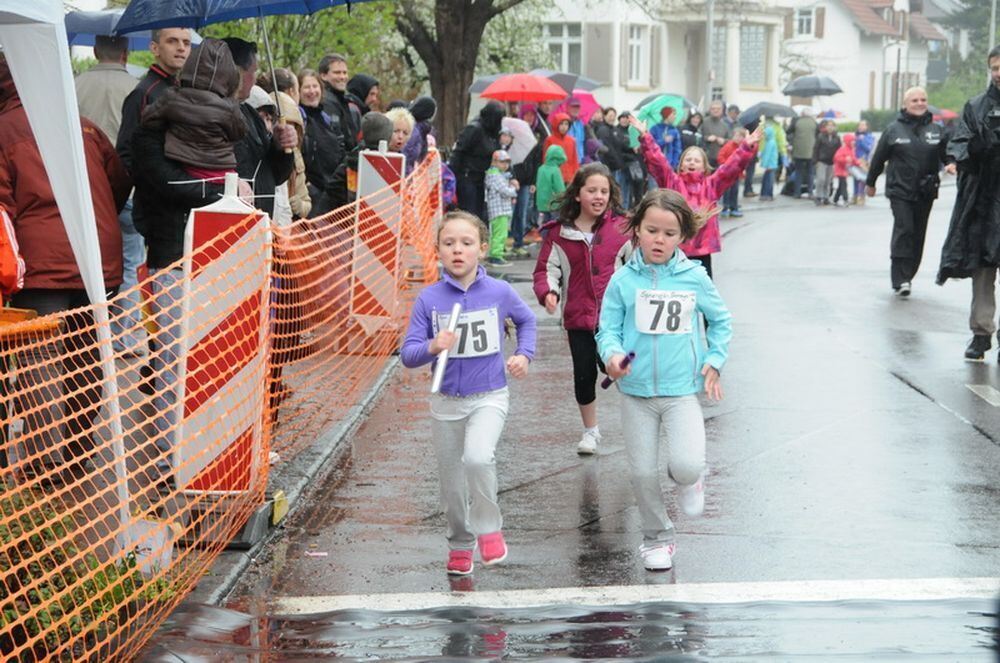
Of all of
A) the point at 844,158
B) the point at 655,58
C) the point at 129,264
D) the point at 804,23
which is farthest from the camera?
the point at 804,23

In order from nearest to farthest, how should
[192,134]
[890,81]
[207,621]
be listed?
[207,621] < [192,134] < [890,81]

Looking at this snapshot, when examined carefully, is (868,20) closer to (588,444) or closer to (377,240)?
Result: (377,240)

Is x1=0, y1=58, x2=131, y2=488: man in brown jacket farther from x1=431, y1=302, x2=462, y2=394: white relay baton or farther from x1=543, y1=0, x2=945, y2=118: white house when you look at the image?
x1=543, y1=0, x2=945, y2=118: white house

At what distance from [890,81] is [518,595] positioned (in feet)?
280

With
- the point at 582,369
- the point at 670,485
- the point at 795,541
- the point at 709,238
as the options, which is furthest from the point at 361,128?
the point at 795,541

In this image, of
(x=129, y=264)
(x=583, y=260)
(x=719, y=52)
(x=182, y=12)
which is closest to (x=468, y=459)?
(x=583, y=260)

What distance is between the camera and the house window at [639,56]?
58.8m

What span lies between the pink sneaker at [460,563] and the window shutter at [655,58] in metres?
54.6

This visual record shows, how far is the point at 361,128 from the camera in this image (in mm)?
13078

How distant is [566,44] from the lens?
191 ft

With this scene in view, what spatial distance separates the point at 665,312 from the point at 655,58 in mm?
54571

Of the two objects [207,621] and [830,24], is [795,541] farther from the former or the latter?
[830,24]

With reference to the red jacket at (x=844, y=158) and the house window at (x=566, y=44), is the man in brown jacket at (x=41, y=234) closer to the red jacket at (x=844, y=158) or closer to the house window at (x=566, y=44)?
the red jacket at (x=844, y=158)

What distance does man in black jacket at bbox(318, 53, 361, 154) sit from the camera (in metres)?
12.8
